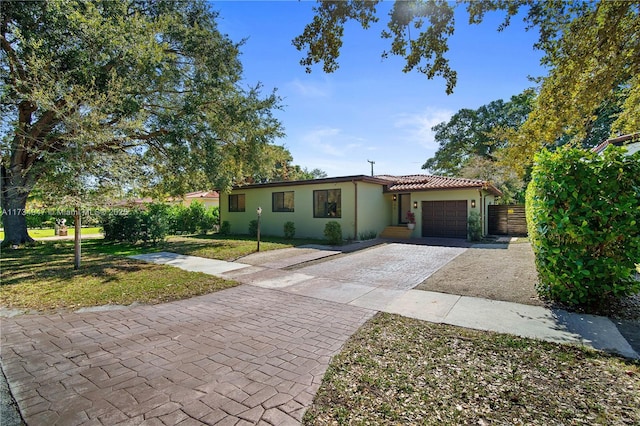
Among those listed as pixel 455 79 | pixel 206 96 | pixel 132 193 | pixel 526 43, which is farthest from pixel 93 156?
pixel 526 43

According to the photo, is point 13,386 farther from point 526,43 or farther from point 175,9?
point 175,9

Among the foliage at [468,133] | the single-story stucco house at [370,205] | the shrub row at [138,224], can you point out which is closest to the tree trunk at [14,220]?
the shrub row at [138,224]

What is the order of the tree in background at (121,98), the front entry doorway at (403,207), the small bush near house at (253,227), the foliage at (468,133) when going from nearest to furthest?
the tree in background at (121,98) → the small bush near house at (253,227) → the front entry doorway at (403,207) → the foliage at (468,133)

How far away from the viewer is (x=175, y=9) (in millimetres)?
11109

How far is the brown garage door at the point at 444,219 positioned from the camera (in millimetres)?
14680

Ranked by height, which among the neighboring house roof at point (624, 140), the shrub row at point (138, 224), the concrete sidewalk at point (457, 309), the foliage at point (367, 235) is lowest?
the concrete sidewalk at point (457, 309)

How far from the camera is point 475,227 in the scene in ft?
45.4

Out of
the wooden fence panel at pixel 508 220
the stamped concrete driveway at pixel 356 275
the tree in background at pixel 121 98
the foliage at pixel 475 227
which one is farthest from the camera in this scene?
the wooden fence panel at pixel 508 220

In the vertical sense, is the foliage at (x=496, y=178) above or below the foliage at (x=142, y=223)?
above

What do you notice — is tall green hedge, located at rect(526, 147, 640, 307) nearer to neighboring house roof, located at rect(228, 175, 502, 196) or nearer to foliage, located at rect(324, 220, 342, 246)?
foliage, located at rect(324, 220, 342, 246)

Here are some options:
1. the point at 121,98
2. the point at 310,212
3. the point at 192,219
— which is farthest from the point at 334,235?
the point at 192,219

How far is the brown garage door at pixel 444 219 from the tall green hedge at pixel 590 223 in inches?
398

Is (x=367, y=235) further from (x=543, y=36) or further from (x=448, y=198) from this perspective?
(x=543, y=36)

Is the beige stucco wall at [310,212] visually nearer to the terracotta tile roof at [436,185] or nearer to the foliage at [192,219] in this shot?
the terracotta tile roof at [436,185]
